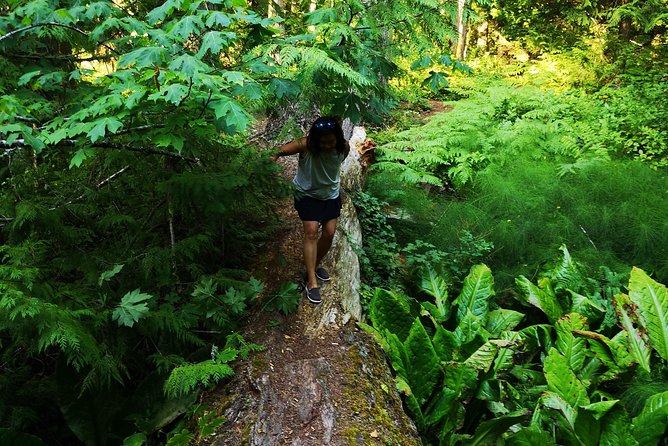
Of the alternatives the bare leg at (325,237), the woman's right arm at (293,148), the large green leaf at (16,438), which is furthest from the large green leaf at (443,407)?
the large green leaf at (16,438)

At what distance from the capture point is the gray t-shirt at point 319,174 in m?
3.70

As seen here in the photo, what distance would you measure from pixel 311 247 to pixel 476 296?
1941mm

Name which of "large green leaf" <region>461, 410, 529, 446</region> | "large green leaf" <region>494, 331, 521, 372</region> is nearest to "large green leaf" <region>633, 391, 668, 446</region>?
"large green leaf" <region>461, 410, 529, 446</region>

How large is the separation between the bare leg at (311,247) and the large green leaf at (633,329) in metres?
3.17

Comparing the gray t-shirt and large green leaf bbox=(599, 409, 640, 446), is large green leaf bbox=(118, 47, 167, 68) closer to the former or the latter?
the gray t-shirt

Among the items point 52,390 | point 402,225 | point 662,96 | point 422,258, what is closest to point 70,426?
point 52,390

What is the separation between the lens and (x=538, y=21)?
1362 cm

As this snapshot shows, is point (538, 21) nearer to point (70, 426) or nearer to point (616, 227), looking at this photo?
point (616, 227)

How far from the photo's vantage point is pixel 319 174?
12.3 ft

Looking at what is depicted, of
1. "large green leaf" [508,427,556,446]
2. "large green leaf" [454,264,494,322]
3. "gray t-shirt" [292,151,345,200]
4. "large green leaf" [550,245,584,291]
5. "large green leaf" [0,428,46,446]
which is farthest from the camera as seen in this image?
"large green leaf" [550,245,584,291]

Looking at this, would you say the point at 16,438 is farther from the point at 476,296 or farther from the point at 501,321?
the point at 501,321

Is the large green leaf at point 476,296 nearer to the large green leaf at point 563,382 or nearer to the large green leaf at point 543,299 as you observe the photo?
the large green leaf at point 543,299

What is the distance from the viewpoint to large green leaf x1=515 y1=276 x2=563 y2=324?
473 centimetres

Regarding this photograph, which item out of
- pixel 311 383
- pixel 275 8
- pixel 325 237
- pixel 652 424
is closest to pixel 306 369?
pixel 311 383
